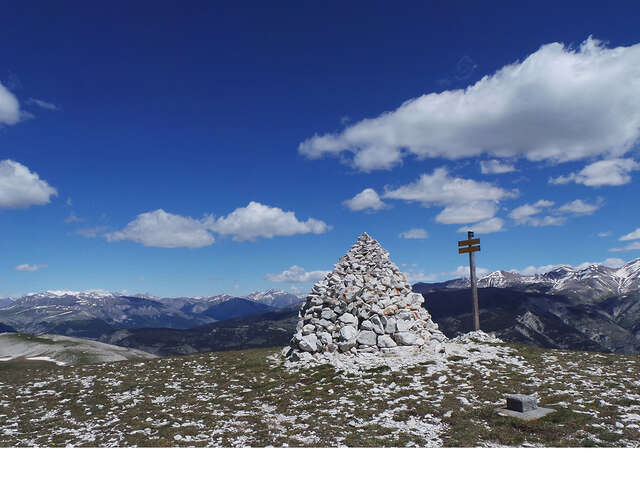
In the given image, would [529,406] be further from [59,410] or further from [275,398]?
[59,410]

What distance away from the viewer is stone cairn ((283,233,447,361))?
30.4 metres

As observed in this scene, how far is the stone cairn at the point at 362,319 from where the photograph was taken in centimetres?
3041

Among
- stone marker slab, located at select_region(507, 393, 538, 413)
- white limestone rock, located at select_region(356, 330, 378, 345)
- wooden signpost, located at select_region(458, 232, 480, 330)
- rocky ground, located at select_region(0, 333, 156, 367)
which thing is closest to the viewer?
stone marker slab, located at select_region(507, 393, 538, 413)

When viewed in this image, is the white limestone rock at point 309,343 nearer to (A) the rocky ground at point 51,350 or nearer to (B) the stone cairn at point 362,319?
(B) the stone cairn at point 362,319

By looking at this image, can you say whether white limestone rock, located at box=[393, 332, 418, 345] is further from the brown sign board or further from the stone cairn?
the brown sign board

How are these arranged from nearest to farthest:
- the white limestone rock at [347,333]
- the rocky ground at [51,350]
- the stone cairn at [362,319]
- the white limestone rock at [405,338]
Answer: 1. the white limestone rock at [405,338]
2. the stone cairn at [362,319]
3. the white limestone rock at [347,333]
4. the rocky ground at [51,350]

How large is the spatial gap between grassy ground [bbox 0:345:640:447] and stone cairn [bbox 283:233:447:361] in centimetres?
352

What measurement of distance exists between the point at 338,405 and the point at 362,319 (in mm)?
13723

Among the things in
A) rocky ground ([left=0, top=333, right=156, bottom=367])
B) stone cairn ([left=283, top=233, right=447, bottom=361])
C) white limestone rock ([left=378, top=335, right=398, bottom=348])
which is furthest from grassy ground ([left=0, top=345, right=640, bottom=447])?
rocky ground ([left=0, top=333, right=156, bottom=367])

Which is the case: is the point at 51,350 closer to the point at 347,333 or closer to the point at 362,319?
the point at 347,333

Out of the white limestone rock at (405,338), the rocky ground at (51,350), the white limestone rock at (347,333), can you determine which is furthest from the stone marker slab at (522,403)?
the rocky ground at (51,350)

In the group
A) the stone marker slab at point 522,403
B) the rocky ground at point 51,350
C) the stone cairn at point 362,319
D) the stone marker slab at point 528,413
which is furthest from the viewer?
the rocky ground at point 51,350

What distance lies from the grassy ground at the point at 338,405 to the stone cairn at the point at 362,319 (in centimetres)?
352
